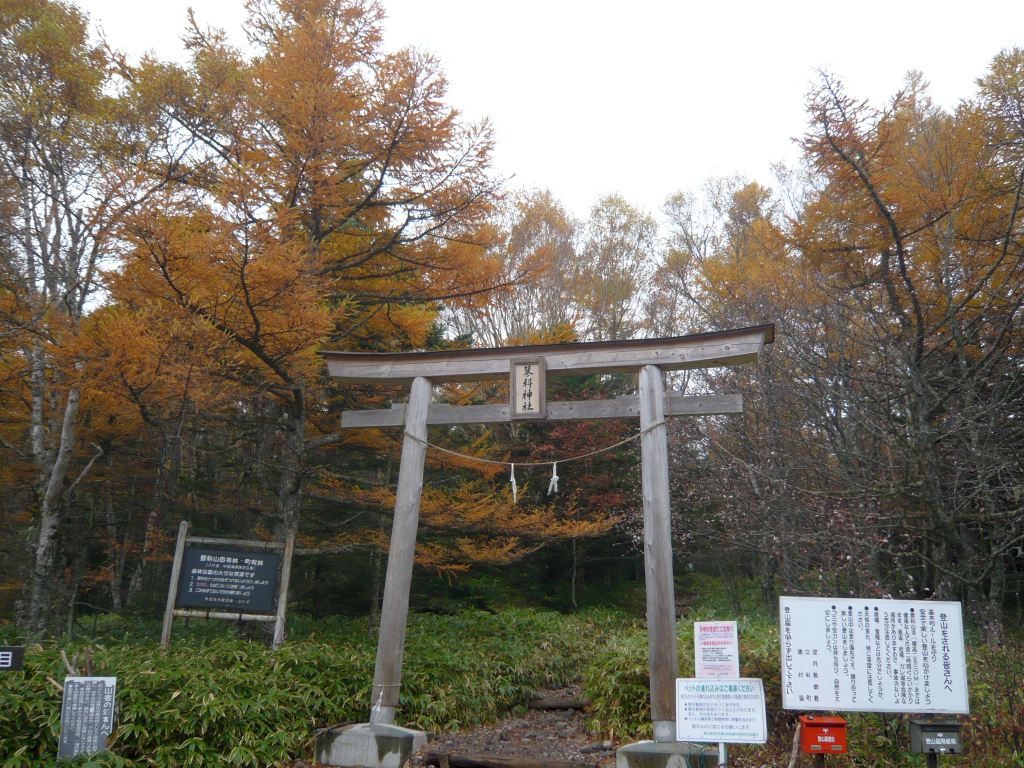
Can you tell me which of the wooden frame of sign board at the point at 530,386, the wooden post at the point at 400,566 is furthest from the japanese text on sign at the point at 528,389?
the wooden post at the point at 400,566

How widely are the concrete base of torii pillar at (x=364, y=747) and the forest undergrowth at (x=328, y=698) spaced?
0.98 ft

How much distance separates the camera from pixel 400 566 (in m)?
6.32

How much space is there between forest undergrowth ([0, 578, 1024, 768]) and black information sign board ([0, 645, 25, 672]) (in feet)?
1.07

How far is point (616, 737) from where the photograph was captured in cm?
627

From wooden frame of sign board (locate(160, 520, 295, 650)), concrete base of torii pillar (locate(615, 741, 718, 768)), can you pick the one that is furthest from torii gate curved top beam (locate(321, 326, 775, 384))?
concrete base of torii pillar (locate(615, 741, 718, 768))

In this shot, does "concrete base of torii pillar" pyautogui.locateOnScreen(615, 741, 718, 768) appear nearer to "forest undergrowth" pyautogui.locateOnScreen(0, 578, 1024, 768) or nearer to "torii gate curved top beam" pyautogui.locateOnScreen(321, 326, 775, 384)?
"forest undergrowth" pyautogui.locateOnScreen(0, 578, 1024, 768)

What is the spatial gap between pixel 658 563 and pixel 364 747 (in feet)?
9.75

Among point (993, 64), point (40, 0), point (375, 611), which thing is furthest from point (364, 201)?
point (993, 64)

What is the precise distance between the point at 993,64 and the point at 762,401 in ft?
18.6

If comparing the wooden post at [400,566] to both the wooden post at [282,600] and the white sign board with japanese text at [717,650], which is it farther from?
the white sign board with japanese text at [717,650]

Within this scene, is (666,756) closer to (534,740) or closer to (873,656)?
(873,656)

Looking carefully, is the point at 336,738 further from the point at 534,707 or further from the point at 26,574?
the point at 26,574

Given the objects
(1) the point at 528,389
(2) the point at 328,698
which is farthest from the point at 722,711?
(2) the point at 328,698

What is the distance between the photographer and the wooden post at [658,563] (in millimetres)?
5336
